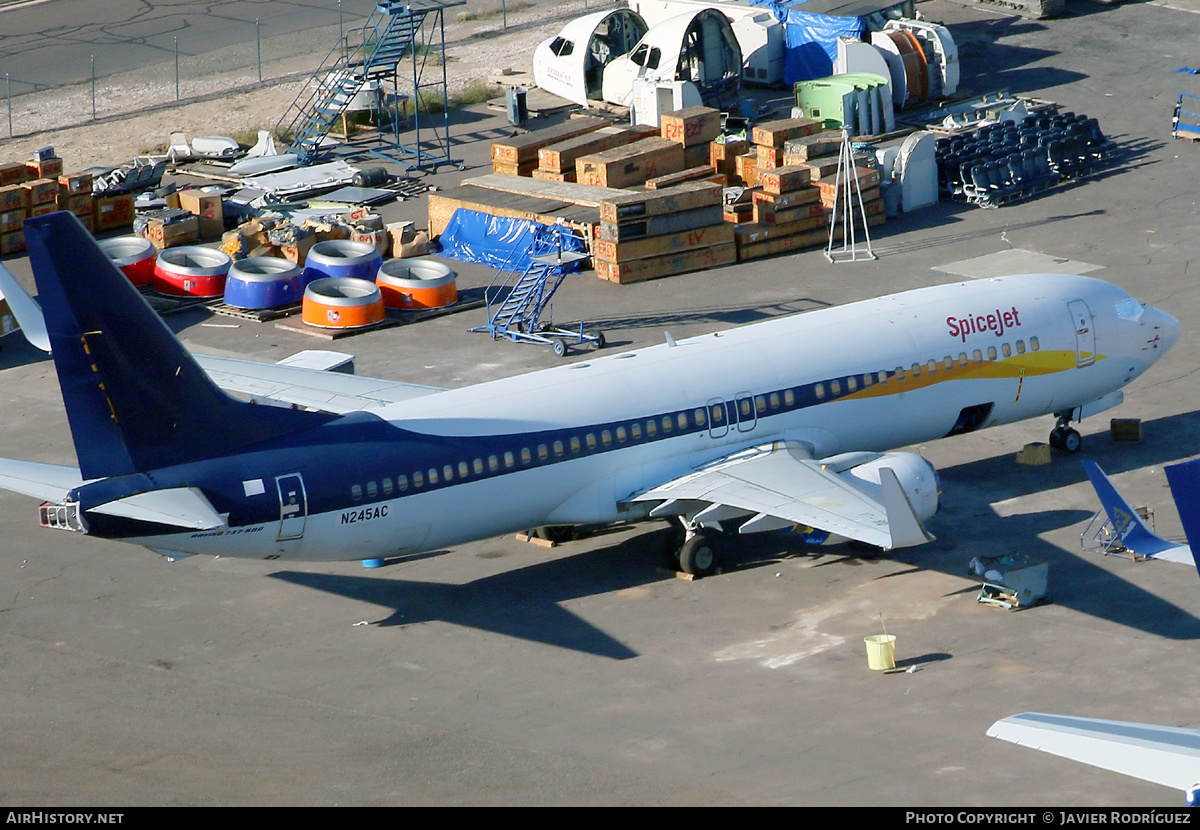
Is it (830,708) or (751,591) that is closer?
(830,708)

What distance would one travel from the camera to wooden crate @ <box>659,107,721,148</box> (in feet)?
170

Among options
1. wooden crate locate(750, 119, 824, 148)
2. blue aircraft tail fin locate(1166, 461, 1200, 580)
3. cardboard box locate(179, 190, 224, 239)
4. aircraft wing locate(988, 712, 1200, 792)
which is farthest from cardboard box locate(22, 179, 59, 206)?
blue aircraft tail fin locate(1166, 461, 1200, 580)

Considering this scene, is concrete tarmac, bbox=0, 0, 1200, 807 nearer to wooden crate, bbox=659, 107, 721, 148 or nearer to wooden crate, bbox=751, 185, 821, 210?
wooden crate, bbox=751, 185, 821, 210

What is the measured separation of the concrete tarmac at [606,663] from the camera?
871 inches

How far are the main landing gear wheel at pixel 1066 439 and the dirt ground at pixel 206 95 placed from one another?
124 ft

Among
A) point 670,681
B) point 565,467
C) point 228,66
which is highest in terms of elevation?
point 228,66

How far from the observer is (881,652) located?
25.2 metres

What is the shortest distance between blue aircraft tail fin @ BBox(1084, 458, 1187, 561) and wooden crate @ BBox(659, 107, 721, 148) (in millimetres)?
34472

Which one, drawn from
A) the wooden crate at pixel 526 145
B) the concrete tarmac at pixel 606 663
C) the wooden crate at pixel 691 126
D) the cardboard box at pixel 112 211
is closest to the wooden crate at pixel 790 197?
the wooden crate at pixel 691 126

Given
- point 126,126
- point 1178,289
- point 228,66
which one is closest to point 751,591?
point 1178,289

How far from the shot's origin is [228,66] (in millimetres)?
71625

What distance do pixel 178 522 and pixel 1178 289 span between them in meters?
29.4
